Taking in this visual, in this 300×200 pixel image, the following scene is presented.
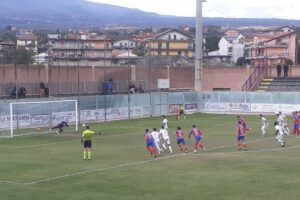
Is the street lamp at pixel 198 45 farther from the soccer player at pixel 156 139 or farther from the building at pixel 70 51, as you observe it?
the soccer player at pixel 156 139

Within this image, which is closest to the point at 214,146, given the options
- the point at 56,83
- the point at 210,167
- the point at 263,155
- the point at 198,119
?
the point at 263,155

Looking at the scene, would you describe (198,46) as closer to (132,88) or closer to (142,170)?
(132,88)

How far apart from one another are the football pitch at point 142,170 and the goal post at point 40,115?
3.90 meters

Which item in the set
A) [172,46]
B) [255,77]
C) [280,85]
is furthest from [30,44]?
[172,46]

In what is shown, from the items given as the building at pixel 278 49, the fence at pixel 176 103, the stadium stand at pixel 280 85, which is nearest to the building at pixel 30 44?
the fence at pixel 176 103

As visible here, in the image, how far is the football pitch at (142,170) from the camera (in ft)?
85.3

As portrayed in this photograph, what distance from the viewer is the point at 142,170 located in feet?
105

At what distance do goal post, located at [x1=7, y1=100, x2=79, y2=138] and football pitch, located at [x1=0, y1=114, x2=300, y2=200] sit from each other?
12.8ft

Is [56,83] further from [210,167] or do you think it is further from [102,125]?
[210,167]

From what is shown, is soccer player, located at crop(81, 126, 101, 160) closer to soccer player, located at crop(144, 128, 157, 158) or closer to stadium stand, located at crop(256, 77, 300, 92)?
soccer player, located at crop(144, 128, 157, 158)

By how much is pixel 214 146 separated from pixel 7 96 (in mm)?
28121

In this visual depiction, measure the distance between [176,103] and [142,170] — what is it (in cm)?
4176

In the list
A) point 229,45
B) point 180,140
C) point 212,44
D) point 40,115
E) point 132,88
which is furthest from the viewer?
point 212,44

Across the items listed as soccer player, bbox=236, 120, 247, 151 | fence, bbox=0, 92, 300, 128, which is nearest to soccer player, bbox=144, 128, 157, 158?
soccer player, bbox=236, 120, 247, 151
